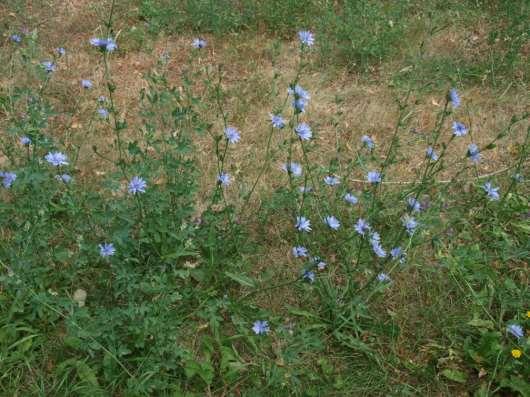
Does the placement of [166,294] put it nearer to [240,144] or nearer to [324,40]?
[240,144]

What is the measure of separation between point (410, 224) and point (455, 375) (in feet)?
2.15

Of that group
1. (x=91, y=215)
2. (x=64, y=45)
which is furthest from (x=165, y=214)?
(x=64, y=45)

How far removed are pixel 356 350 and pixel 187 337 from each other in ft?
2.37

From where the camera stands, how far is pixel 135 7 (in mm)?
4480

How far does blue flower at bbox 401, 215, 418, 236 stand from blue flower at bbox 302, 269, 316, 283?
47 cm

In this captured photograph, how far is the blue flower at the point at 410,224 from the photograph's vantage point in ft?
7.38

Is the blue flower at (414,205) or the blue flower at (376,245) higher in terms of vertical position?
the blue flower at (414,205)

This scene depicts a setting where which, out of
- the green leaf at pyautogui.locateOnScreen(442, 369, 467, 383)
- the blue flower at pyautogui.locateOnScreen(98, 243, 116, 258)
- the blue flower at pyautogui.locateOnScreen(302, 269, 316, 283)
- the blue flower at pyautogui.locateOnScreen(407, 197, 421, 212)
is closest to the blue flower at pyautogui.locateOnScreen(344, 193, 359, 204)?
the blue flower at pyautogui.locateOnScreen(407, 197, 421, 212)

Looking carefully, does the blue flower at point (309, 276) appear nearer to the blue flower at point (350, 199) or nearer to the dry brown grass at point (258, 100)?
the blue flower at point (350, 199)

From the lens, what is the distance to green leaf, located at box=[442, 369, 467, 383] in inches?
81.9

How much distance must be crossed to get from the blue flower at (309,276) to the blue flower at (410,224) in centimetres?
47

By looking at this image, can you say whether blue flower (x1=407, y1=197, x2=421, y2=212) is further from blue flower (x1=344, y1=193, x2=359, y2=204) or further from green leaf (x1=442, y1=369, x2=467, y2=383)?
green leaf (x1=442, y1=369, x2=467, y2=383)

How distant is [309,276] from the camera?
85.7 inches

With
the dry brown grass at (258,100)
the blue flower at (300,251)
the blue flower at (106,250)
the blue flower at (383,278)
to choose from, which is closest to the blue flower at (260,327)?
the blue flower at (300,251)
